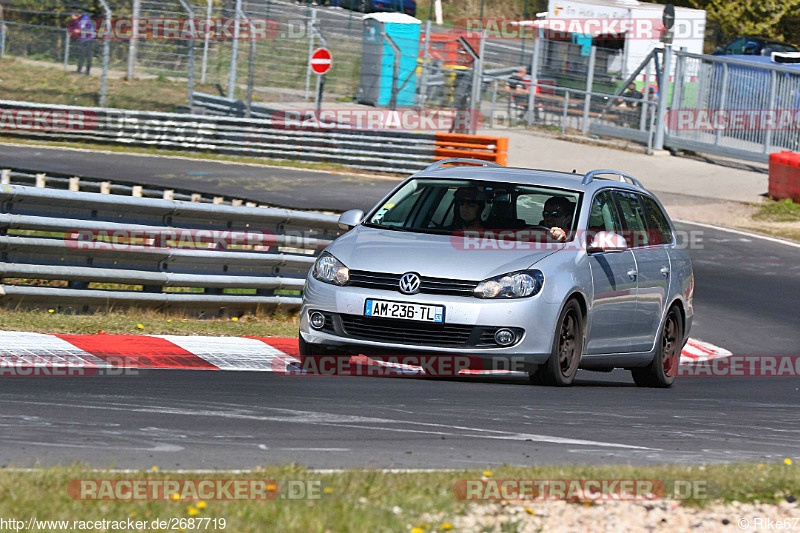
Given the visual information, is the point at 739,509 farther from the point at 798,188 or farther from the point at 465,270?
the point at 798,188

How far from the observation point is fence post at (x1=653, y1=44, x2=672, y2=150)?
31141 millimetres

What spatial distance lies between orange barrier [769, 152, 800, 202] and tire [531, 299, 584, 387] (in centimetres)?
1701

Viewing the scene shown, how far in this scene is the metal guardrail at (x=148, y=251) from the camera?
1002 centimetres

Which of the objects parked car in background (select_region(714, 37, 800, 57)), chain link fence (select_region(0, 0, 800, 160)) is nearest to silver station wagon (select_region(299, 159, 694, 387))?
chain link fence (select_region(0, 0, 800, 160))

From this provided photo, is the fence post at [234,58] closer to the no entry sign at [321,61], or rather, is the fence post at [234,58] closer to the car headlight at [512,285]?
the no entry sign at [321,61]

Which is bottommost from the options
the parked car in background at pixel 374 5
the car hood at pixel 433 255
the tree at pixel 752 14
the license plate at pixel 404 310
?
the license plate at pixel 404 310

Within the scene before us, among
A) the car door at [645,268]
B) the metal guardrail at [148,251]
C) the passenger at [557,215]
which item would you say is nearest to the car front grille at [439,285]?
the passenger at [557,215]

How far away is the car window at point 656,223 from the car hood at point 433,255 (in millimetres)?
1793

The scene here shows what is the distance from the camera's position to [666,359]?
396 inches

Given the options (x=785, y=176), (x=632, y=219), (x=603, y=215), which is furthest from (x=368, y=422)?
(x=785, y=176)

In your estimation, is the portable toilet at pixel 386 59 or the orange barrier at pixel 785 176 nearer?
the orange barrier at pixel 785 176

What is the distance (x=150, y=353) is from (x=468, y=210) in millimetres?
2500

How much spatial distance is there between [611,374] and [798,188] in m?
14.2

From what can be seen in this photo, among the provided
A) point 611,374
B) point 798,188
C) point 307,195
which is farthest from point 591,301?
point 798,188
